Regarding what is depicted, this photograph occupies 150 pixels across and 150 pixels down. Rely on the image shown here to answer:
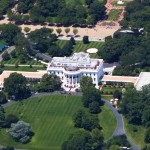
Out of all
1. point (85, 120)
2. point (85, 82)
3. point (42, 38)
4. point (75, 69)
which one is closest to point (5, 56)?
point (42, 38)

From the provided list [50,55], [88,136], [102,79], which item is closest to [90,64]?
[102,79]

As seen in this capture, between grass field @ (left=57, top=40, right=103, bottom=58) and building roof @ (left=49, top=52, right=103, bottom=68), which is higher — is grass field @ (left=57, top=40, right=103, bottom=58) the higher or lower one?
the lower one

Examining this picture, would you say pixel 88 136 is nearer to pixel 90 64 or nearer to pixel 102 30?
pixel 90 64

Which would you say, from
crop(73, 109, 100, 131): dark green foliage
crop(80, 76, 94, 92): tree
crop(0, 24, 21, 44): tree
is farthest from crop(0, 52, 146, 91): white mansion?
crop(0, 24, 21, 44): tree

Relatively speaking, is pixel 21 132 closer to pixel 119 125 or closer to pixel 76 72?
pixel 119 125

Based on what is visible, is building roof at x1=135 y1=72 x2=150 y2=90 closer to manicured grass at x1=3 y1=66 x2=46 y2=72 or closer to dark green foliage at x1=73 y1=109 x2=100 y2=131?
dark green foliage at x1=73 y1=109 x2=100 y2=131
